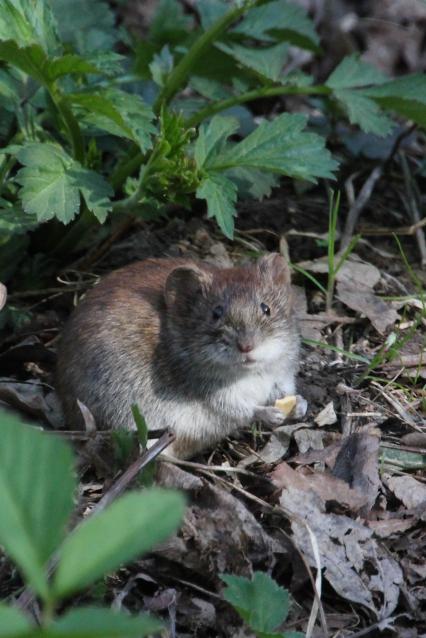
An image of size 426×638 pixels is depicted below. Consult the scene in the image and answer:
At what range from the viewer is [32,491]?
1.42 meters

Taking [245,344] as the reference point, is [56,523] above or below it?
above

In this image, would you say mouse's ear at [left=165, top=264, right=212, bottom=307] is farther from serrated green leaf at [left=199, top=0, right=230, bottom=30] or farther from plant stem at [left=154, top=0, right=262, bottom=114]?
serrated green leaf at [left=199, top=0, right=230, bottom=30]

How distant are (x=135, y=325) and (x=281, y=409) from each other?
82 centimetres

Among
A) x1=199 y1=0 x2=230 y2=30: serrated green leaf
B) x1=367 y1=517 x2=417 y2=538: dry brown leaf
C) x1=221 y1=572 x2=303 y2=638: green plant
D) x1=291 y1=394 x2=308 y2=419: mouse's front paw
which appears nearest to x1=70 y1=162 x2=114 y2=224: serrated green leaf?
x1=291 y1=394 x2=308 y2=419: mouse's front paw

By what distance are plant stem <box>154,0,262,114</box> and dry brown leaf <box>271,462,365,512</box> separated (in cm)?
210

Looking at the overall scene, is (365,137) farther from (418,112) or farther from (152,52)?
(152,52)

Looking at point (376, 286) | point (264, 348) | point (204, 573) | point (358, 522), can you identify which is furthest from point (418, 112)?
point (204, 573)

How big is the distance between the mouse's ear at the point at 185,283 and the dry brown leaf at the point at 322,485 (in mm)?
920

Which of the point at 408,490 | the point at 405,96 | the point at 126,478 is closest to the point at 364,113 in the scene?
the point at 405,96

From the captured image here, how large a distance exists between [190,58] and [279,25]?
99 centimetres

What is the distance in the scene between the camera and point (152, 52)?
17.8ft

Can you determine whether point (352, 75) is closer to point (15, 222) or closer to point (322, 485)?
point (15, 222)

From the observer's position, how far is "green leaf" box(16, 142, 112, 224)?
4.40 m

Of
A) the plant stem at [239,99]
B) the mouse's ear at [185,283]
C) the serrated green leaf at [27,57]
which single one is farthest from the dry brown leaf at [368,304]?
the serrated green leaf at [27,57]
